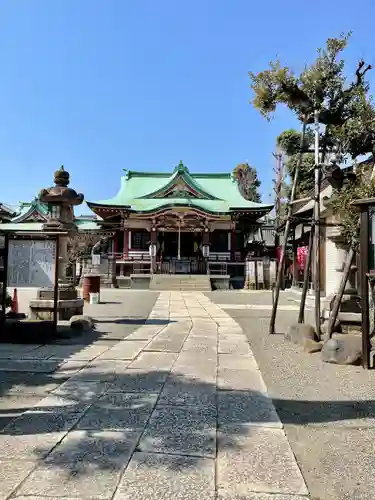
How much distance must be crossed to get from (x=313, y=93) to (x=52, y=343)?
22.1 feet

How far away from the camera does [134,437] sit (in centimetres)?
326

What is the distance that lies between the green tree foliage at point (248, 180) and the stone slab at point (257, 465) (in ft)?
141

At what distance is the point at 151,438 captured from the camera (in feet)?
10.7

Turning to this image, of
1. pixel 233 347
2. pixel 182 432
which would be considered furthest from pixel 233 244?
pixel 182 432

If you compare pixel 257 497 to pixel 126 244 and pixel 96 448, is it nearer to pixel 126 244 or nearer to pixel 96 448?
pixel 96 448

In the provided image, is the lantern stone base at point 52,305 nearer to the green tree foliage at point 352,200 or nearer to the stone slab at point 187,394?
the stone slab at point 187,394

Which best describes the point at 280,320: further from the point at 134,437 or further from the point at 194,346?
the point at 134,437

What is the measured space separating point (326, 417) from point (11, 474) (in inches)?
107

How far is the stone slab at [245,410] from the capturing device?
3.65 metres

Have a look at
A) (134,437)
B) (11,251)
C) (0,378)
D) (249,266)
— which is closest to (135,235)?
(249,266)

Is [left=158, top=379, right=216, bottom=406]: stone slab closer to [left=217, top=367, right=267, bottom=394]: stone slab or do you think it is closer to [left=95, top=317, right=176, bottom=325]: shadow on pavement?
[left=217, top=367, right=267, bottom=394]: stone slab

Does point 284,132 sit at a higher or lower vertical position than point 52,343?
higher

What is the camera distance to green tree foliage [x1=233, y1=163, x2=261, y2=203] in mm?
45375

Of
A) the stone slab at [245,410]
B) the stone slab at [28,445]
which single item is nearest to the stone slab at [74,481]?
the stone slab at [28,445]
